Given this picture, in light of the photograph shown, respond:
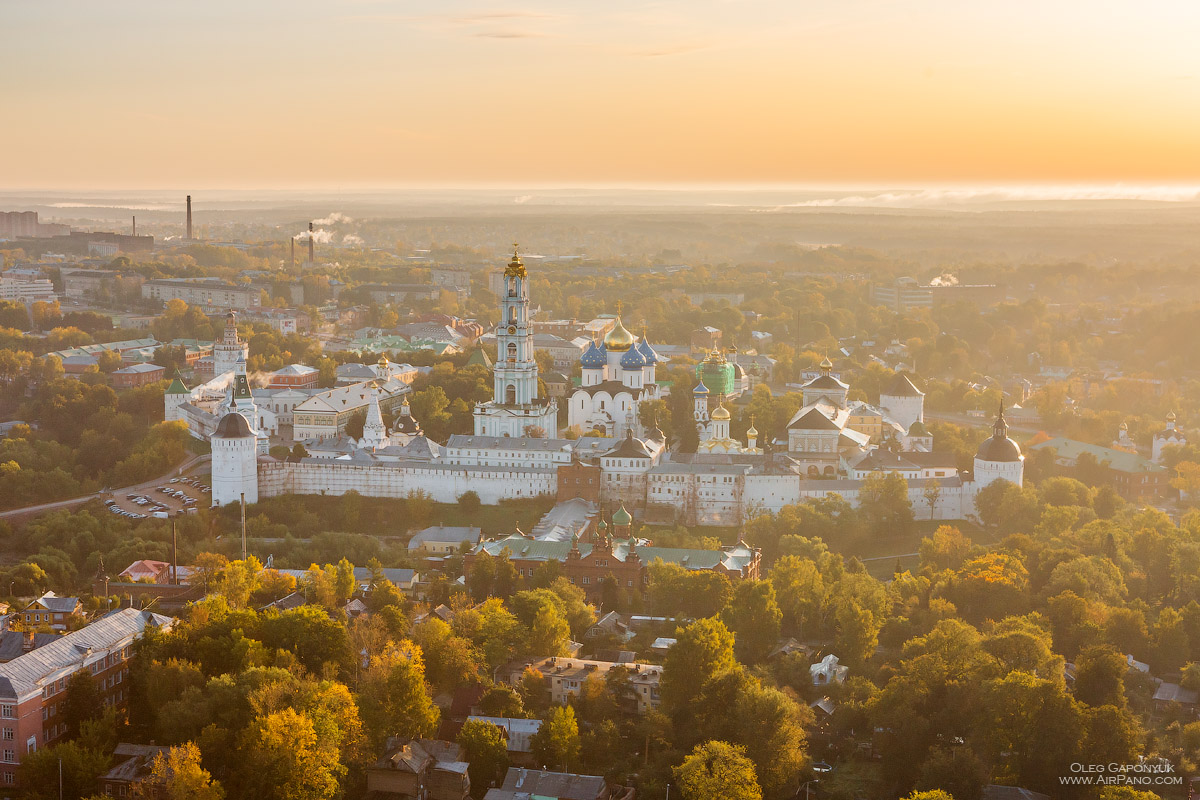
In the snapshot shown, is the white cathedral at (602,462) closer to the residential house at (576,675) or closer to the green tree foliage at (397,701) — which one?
the residential house at (576,675)

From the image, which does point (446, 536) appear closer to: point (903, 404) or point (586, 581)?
point (586, 581)

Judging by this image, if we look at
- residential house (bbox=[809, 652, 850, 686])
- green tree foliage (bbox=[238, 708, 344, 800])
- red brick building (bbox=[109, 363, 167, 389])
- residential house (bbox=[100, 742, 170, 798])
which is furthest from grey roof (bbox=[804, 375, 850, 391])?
residential house (bbox=[100, 742, 170, 798])

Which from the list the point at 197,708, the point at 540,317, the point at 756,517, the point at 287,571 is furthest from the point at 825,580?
the point at 540,317

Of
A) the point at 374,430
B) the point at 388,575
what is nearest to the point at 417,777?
the point at 388,575

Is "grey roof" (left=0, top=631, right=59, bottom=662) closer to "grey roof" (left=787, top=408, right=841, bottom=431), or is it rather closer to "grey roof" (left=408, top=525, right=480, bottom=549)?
"grey roof" (left=408, top=525, right=480, bottom=549)

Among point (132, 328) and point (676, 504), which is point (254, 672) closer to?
point (676, 504)

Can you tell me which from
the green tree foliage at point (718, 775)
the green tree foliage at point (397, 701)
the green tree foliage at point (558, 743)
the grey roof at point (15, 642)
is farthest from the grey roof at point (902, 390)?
the grey roof at point (15, 642)
